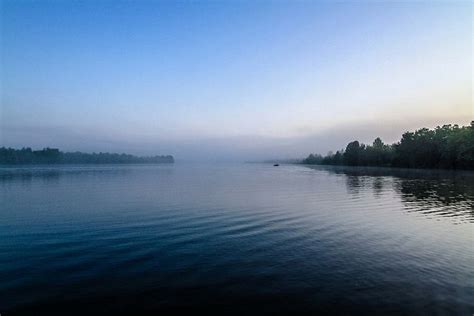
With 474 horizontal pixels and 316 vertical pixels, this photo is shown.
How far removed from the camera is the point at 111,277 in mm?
11070

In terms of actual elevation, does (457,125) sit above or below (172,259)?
above

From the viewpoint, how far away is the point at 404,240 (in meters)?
16.8

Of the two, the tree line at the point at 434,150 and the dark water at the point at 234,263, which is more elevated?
the tree line at the point at 434,150

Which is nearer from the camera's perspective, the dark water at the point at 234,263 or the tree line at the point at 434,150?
the dark water at the point at 234,263

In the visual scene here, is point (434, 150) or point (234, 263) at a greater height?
point (434, 150)

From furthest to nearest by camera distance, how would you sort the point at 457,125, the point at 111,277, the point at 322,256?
the point at 457,125 → the point at 322,256 → the point at 111,277

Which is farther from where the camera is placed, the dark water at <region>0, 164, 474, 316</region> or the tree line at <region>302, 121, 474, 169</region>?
the tree line at <region>302, 121, 474, 169</region>

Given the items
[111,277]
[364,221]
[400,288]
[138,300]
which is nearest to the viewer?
[138,300]

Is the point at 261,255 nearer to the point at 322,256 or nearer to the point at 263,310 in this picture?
the point at 322,256

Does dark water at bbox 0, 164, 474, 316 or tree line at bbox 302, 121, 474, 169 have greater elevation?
tree line at bbox 302, 121, 474, 169

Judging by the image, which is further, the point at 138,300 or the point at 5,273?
the point at 5,273

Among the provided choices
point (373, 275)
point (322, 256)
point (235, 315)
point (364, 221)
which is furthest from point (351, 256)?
point (364, 221)

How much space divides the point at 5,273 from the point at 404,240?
19.8 meters

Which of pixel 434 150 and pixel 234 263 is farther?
pixel 434 150
